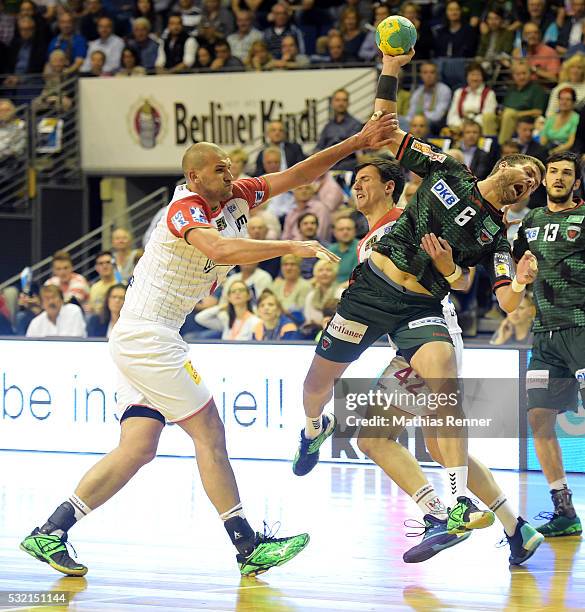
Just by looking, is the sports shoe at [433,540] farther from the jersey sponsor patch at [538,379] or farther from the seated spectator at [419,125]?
the seated spectator at [419,125]

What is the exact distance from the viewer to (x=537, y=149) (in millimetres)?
14281

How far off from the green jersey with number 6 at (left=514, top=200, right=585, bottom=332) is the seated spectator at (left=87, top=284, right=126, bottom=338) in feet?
19.5

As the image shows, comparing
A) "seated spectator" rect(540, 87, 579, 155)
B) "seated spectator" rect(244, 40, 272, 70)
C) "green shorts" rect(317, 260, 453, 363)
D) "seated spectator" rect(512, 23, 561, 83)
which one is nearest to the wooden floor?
"green shorts" rect(317, 260, 453, 363)

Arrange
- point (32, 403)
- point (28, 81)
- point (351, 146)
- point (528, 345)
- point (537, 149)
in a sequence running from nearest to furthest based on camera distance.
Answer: point (351, 146) → point (528, 345) → point (32, 403) → point (537, 149) → point (28, 81)

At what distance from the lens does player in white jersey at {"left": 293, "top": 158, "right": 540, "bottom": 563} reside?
7062 millimetres

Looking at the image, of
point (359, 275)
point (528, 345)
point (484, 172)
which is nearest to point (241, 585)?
point (359, 275)

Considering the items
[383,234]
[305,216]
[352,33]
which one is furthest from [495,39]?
[383,234]

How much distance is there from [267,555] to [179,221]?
1759mm

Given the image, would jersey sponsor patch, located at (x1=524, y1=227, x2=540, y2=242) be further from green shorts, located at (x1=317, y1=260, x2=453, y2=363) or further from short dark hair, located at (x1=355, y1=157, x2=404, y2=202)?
green shorts, located at (x1=317, y1=260, x2=453, y2=363)

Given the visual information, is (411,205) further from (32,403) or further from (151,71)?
(151,71)

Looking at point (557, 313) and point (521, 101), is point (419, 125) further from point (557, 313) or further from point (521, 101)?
point (557, 313)

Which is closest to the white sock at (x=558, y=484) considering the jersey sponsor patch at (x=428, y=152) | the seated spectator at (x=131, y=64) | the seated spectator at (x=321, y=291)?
the jersey sponsor patch at (x=428, y=152)

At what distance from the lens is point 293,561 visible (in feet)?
24.4

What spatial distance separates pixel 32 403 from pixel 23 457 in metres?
0.62
